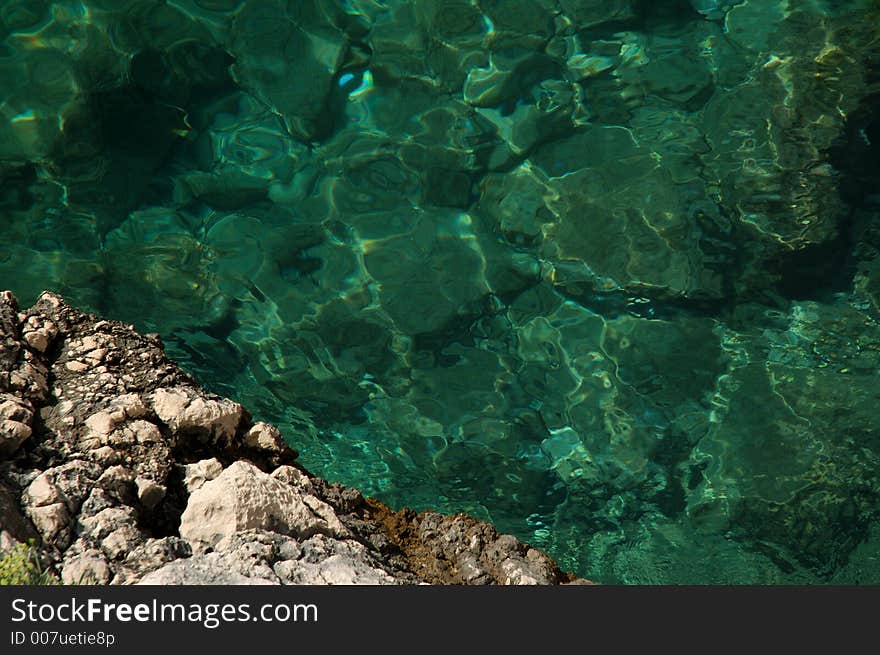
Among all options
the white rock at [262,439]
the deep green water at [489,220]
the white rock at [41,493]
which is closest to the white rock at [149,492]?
the white rock at [41,493]

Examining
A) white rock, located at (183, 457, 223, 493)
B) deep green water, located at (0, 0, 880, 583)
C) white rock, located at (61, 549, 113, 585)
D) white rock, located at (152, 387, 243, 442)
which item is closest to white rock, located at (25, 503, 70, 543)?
white rock, located at (61, 549, 113, 585)

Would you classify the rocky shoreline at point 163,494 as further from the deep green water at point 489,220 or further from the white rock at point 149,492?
the deep green water at point 489,220

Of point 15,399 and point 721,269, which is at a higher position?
point 15,399

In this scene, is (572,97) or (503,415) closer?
(572,97)

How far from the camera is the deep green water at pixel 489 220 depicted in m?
5.74

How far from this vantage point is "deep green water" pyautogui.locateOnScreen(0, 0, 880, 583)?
574 centimetres

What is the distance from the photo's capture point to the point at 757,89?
19.6 ft

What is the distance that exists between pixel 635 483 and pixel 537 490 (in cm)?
120

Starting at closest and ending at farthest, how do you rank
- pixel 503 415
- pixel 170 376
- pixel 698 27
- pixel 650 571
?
pixel 170 376, pixel 698 27, pixel 503 415, pixel 650 571

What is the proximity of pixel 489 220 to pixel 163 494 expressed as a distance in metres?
3.88

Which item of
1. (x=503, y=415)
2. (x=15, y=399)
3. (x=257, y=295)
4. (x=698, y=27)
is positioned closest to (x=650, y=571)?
(x=503, y=415)

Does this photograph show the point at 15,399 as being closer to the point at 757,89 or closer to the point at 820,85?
the point at 757,89

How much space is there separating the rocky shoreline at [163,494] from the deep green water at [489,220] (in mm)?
2200

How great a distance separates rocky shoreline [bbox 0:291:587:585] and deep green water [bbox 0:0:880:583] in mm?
2200
